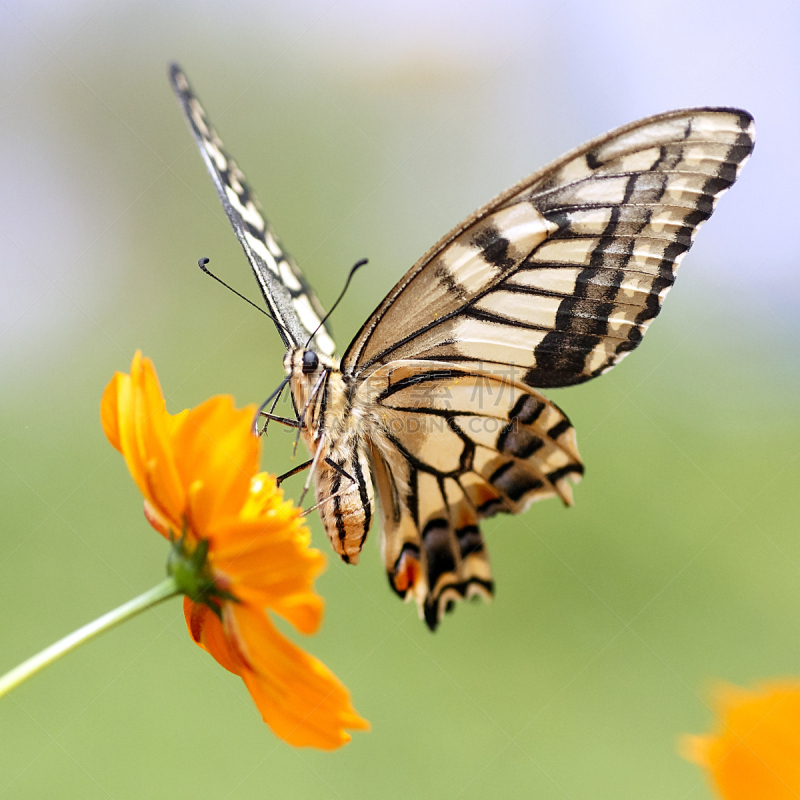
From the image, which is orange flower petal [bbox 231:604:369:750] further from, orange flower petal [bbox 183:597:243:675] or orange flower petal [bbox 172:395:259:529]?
orange flower petal [bbox 172:395:259:529]

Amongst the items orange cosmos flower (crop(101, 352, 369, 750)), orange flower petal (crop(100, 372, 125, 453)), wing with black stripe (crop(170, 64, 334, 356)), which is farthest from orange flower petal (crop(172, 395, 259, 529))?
wing with black stripe (crop(170, 64, 334, 356))

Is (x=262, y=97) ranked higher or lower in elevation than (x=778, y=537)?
higher

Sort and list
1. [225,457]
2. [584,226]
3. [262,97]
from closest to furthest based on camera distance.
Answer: [225,457] → [584,226] → [262,97]

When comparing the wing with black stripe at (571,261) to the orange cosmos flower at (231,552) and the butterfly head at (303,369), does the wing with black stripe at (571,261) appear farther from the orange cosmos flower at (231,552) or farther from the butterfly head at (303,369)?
the orange cosmos flower at (231,552)

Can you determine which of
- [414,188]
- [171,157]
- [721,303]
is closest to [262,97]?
[171,157]

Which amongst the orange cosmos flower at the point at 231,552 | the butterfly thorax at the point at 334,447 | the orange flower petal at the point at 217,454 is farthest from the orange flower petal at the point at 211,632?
the butterfly thorax at the point at 334,447

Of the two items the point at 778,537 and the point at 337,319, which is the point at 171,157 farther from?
the point at 778,537

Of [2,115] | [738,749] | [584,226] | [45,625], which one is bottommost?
[45,625]

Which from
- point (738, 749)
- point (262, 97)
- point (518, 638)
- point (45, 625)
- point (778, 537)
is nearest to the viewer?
point (738, 749)
